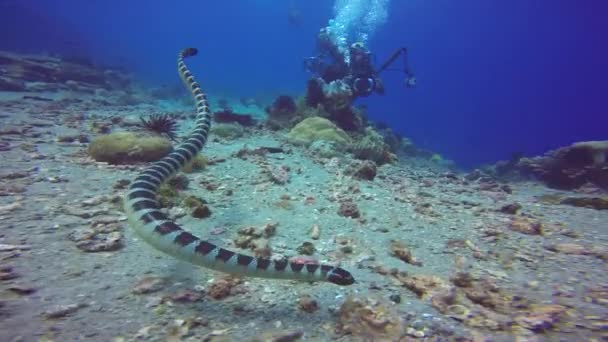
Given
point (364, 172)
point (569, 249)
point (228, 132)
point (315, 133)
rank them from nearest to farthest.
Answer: point (569, 249), point (364, 172), point (315, 133), point (228, 132)

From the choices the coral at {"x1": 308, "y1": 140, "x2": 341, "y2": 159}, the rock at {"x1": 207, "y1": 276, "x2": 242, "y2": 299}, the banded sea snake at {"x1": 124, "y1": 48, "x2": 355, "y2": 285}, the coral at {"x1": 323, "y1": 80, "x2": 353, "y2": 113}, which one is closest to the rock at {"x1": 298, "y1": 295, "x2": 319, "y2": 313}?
the banded sea snake at {"x1": 124, "y1": 48, "x2": 355, "y2": 285}

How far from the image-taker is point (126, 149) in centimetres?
659

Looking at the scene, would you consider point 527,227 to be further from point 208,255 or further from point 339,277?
point 208,255

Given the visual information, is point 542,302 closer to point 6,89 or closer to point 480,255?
point 480,255

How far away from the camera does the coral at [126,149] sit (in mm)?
6566

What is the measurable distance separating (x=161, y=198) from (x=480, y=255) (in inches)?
165

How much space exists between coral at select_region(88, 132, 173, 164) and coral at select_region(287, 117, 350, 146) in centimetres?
437

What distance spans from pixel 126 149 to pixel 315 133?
5342mm

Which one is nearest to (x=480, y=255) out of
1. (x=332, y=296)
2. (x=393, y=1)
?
(x=332, y=296)

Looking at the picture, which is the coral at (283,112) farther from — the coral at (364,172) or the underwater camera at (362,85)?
the coral at (364,172)

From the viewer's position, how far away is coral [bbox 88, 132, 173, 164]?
21.5ft

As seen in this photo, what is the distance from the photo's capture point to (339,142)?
10.4 metres

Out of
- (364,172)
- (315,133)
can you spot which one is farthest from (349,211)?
(315,133)

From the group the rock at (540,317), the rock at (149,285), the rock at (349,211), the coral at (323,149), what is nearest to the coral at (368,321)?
the rock at (540,317)
